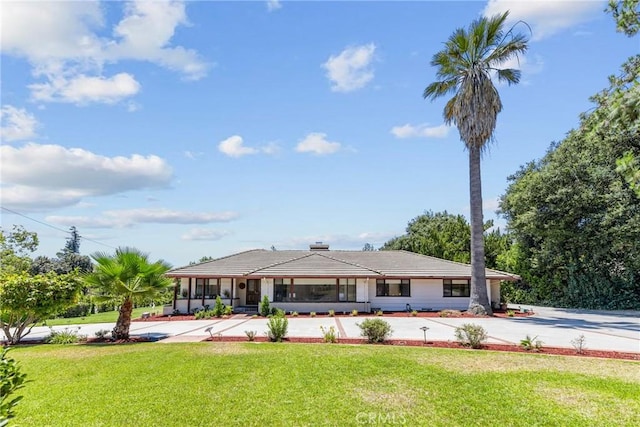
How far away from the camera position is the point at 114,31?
10711mm

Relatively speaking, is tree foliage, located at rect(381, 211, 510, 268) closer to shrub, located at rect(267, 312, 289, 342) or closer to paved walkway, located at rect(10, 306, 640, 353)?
paved walkway, located at rect(10, 306, 640, 353)

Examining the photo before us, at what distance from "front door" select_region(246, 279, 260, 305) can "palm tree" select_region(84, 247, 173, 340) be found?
12.0m

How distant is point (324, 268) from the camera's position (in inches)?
985

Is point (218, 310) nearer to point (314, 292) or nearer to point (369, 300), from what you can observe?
point (314, 292)

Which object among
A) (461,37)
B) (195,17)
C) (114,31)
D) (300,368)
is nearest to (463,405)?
(300,368)

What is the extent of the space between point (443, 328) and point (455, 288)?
29.8 feet

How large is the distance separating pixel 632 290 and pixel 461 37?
20.5 meters

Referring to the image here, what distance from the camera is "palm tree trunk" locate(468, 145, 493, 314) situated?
21.8m

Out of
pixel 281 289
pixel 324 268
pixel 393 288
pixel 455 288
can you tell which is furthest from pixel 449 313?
pixel 281 289

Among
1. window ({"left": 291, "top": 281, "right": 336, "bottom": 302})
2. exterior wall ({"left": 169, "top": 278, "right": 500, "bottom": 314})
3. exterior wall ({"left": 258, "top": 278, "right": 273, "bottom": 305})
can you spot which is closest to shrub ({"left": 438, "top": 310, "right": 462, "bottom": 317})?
exterior wall ({"left": 169, "top": 278, "right": 500, "bottom": 314})

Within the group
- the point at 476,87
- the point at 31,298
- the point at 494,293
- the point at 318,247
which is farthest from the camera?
the point at 318,247

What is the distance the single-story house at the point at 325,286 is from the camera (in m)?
24.1

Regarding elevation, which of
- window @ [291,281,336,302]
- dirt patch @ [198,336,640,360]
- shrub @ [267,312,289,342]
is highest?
window @ [291,281,336,302]

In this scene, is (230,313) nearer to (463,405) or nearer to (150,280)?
(150,280)
